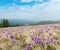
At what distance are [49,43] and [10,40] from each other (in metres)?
1.17

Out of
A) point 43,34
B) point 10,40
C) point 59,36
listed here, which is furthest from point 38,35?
point 10,40

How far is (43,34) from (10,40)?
4.50 ft

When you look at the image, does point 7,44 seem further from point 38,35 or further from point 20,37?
point 38,35

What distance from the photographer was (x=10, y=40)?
6.39 m

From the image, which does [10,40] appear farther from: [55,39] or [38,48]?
[55,39]

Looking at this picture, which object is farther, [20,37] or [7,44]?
[20,37]

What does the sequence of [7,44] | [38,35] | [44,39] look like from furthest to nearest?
[38,35], [44,39], [7,44]

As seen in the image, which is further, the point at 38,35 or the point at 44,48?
the point at 38,35

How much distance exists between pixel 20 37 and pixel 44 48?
2.93ft

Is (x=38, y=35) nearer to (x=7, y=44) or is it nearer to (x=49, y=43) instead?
(x=49, y=43)

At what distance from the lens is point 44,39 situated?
6.69 metres

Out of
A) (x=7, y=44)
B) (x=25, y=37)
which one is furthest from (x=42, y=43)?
(x=7, y=44)

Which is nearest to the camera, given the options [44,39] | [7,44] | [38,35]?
[7,44]

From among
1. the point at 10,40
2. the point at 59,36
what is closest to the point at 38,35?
the point at 59,36
